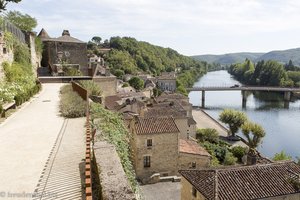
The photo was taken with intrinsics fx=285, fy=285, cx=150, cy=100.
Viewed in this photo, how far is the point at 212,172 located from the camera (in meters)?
17.5

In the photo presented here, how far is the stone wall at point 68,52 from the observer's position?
38406 millimetres

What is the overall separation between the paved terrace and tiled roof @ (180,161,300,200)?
26.6 feet

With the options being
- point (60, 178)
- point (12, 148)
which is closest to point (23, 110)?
point (12, 148)

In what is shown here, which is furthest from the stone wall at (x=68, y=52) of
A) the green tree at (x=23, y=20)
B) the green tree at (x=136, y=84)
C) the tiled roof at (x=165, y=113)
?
the green tree at (x=136, y=84)

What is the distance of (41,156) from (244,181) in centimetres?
1232

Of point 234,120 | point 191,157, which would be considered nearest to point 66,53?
point 191,157

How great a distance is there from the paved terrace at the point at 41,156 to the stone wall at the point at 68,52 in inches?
975

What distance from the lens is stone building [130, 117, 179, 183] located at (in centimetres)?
2261

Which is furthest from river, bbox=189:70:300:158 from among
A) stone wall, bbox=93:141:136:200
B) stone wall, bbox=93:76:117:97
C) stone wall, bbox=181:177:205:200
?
stone wall, bbox=93:141:136:200

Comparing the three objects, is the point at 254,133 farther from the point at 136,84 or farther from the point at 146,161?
the point at 136,84

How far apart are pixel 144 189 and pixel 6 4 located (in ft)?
51.5

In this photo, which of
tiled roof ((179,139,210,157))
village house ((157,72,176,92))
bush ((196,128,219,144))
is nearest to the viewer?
tiled roof ((179,139,210,157))

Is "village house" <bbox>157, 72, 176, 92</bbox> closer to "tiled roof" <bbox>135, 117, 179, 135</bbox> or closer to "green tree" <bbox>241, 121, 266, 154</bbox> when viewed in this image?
"green tree" <bbox>241, 121, 266, 154</bbox>

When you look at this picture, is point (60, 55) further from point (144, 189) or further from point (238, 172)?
point (238, 172)
